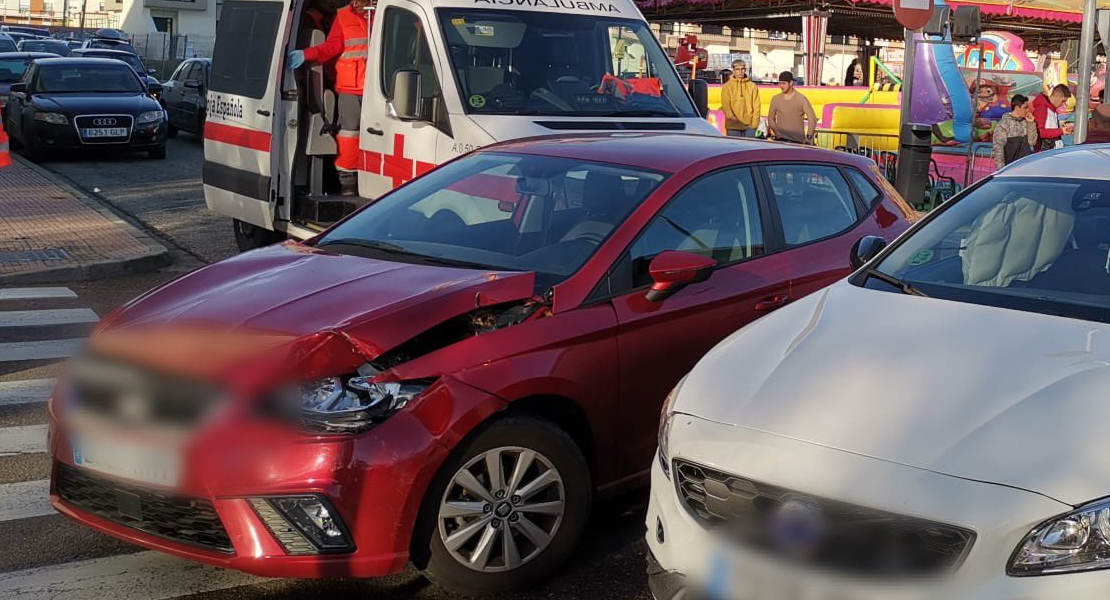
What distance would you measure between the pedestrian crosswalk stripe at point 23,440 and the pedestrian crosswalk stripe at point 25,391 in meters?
0.53

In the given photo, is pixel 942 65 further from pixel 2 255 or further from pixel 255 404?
pixel 255 404

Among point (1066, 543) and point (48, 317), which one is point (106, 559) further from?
point (48, 317)

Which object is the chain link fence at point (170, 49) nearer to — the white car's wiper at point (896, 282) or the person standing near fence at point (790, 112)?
the person standing near fence at point (790, 112)

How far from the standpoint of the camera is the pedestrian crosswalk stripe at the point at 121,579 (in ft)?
13.8

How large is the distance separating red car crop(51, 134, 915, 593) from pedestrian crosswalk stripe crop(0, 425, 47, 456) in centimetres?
158

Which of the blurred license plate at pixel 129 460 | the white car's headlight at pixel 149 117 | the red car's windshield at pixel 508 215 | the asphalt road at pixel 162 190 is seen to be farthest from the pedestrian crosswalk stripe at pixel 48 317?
the white car's headlight at pixel 149 117

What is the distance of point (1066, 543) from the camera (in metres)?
2.76

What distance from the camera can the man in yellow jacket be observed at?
1777 cm

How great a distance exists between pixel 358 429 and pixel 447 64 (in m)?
5.09

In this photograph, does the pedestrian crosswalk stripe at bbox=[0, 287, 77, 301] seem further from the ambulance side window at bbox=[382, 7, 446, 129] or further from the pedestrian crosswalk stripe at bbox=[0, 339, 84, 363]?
the ambulance side window at bbox=[382, 7, 446, 129]

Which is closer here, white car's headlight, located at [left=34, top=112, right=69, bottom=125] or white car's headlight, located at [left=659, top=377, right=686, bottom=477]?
white car's headlight, located at [left=659, top=377, right=686, bottom=477]

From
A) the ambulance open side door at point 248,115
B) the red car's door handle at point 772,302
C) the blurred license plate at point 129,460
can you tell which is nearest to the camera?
the blurred license plate at point 129,460

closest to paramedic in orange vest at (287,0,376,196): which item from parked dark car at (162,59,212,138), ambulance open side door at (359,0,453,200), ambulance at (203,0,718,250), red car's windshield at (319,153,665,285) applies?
ambulance at (203,0,718,250)

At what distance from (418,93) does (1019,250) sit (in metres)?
4.82
